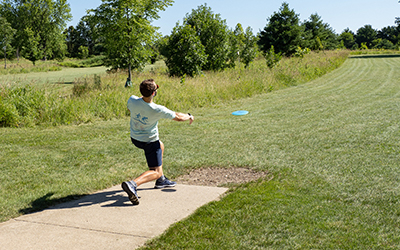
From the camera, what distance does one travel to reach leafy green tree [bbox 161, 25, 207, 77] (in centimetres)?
2091

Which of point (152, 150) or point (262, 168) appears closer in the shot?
point (152, 150)

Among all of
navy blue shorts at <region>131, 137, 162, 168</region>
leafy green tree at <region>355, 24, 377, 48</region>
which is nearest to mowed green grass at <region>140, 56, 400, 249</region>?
navy blue shorts at <region>131, 137, 162, 168</region>

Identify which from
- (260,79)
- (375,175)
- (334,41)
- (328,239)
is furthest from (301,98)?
(334,41)

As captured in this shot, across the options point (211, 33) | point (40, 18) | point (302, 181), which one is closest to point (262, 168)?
point (302, 181)

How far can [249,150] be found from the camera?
7.78 metres

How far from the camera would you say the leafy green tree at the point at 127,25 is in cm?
1597

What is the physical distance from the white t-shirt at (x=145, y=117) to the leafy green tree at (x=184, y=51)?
53.0ft

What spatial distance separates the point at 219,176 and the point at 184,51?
16016 mm

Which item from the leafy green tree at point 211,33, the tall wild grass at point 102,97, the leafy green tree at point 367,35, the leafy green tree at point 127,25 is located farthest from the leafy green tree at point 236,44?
the leafy green tree at point 367,35

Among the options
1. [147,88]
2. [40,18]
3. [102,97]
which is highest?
[40,18]

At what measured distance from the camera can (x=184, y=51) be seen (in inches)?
838

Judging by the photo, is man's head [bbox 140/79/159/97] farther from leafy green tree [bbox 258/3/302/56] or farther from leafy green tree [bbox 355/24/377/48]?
leafy green tree [bbox 355/24/377/48]

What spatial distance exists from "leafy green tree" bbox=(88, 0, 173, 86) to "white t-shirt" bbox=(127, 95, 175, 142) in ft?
38.8

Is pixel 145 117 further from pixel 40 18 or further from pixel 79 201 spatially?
pixel 40 18
